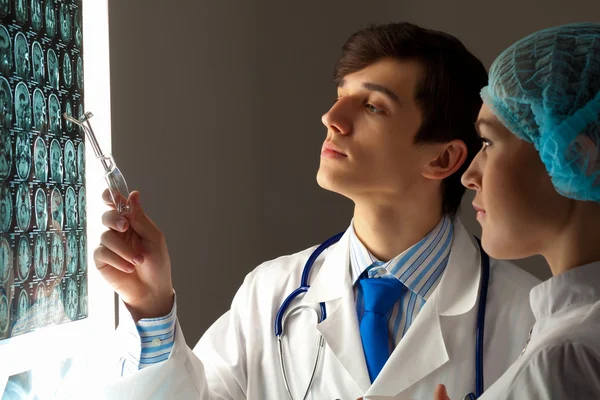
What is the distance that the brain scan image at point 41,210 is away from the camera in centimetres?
118

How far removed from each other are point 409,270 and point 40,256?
2.51 ft

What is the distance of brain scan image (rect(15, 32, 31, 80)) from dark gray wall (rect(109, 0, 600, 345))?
52 centimetres

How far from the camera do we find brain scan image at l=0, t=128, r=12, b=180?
1.08 metres

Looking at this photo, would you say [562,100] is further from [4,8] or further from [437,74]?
[4,8]

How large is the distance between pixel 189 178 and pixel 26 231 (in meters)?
0.83

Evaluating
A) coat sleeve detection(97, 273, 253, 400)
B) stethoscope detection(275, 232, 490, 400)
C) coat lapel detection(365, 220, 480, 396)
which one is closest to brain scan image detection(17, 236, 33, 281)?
coat sleeve detection(97, 273, 253, 400)

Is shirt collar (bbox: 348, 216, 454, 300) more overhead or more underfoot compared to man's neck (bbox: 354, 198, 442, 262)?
more underfoot

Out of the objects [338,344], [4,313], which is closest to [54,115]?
[4,313]

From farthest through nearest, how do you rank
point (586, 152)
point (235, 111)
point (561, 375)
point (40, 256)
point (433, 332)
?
point (235, 111) → point (433, 332) → point (40, 256) → point (586, 152) → point (561, 375)

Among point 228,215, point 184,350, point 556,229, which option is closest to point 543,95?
point 556,229

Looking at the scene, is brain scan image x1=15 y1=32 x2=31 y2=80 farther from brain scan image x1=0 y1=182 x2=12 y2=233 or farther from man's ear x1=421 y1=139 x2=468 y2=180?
man's ear x1=421 y1=139 x2=468 y2=180

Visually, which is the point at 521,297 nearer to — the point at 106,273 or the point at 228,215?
the point at 106,273

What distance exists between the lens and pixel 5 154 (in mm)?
1092

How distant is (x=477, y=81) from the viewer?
1634mm
